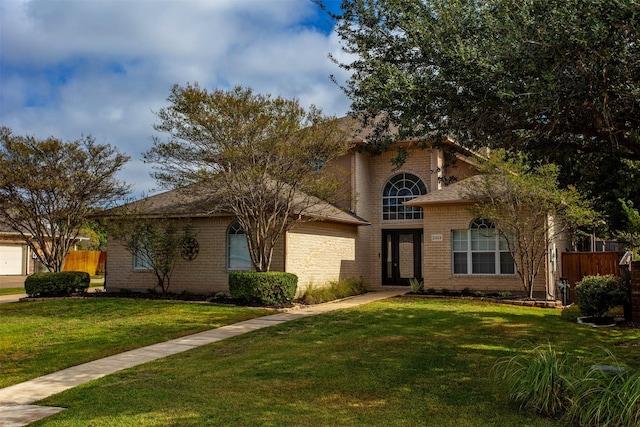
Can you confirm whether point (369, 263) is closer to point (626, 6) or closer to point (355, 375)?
point (355, 375)

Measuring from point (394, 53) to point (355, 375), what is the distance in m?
5.12

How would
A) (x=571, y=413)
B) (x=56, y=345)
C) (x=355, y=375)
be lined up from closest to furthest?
(x=571, y=413) < (x=355, y=375) < (x=56, y=345)

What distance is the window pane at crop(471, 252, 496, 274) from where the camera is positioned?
20205 millimetres

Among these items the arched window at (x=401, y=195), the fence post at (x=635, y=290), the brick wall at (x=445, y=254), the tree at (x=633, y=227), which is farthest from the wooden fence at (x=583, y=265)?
the arched window at (x=401, y=195)

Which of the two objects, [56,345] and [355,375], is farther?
[56,345]

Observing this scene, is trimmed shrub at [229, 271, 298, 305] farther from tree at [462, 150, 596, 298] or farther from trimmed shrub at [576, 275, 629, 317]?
trimmed shrub at [576, 275, 629, 317]

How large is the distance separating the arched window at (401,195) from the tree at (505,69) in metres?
14.3

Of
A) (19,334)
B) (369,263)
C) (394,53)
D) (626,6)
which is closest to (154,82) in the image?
(19,334)

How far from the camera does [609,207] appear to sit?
1523 cm

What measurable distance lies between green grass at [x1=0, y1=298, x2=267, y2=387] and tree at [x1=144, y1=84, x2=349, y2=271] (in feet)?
10.6

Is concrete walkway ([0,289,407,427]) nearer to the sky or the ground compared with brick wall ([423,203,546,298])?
nearer to the ground

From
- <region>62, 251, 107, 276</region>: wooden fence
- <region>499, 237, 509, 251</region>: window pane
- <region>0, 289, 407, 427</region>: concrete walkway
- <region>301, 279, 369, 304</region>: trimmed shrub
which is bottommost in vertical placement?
<region>0, 289, 407, 427</region>: concrete walkway

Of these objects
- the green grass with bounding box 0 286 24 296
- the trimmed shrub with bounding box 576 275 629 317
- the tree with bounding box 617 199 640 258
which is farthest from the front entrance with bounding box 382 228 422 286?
the green grass with bounding box 0 286 24 296

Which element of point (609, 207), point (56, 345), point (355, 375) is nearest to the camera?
point (355, 375)
